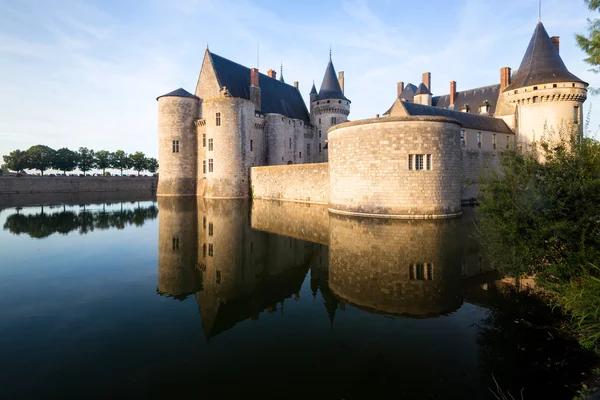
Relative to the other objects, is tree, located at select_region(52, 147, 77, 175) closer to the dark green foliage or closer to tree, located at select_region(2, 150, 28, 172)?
tree, located at select_region(2, 150, 28, 172)

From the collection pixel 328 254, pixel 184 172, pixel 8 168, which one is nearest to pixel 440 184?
pixel 328 254

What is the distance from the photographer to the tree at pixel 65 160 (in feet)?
212

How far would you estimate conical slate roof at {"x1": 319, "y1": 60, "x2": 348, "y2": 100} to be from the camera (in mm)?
39438

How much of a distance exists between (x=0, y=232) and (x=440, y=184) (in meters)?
19.7

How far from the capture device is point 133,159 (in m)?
73.1

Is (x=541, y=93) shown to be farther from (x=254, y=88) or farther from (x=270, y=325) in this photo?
(x=270, y=325)

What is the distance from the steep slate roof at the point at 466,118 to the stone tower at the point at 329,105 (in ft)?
52.6

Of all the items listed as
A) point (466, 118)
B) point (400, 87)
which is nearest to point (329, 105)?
point (400, 87)

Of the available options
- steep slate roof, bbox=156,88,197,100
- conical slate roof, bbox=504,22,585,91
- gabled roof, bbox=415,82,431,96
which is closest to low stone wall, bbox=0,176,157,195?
steep slate roof, bbox=156,88,197,100

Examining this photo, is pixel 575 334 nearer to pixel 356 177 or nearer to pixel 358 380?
pixel 358 380

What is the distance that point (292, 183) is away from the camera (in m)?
27.1

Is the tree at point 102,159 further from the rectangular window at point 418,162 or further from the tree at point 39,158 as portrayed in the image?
the rectangular window at point 418,162

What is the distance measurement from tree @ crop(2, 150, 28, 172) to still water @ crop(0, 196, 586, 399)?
66407mm

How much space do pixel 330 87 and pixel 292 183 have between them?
1775 centimetres
